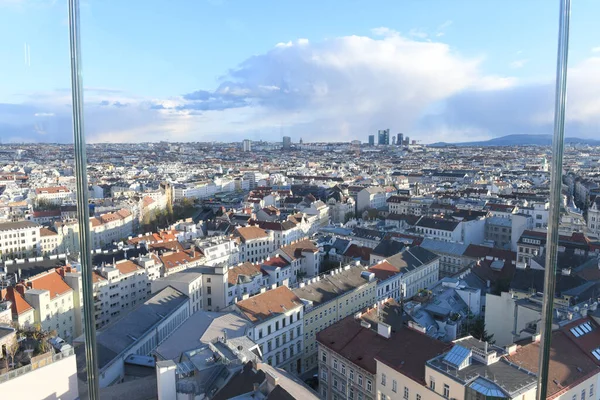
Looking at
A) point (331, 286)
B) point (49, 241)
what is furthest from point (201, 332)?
point (49, 241)

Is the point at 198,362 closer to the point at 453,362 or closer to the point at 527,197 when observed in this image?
the point at 453,362

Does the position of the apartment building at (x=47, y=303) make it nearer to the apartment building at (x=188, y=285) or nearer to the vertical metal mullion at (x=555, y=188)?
the apartment building at (x=188, y=285)

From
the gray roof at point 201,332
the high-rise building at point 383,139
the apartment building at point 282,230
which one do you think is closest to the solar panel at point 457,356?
the gray roof at point 201,332

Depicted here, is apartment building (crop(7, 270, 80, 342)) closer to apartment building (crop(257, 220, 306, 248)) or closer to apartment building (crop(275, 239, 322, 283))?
apartment building (crop(275, 239, 322, 283))

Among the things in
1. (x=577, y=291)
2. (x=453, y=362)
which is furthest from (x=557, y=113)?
(x=577, y=291)

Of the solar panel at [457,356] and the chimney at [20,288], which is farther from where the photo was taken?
the chimney at [20,288]

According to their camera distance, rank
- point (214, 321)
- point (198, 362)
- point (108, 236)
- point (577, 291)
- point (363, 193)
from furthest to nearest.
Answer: point (363, 193) → point (108, 236) → point (577, 291) → point (214, 321) → point (198, 362)

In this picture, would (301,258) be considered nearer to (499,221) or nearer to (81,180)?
(499,221)
